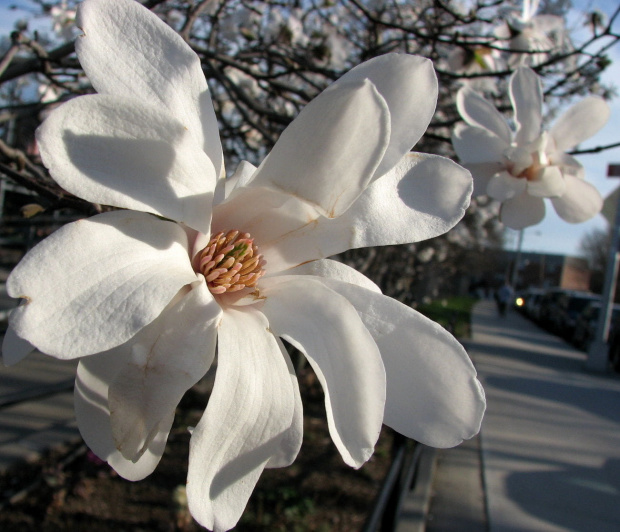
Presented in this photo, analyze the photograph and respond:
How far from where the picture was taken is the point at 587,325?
14273 millimetres

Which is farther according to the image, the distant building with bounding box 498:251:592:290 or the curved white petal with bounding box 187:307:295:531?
the distant building with bounding box 498:251:592:290

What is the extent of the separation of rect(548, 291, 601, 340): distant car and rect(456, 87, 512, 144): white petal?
1609 cm

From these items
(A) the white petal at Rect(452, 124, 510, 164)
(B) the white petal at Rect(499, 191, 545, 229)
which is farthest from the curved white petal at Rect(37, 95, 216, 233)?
(B) the white petal at Rect(499, 191, 545, 229)

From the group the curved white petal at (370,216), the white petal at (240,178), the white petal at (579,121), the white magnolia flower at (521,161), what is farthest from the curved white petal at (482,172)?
the white petal at (240,178)

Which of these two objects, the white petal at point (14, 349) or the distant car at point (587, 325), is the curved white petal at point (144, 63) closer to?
the white petal at point (14, 349)

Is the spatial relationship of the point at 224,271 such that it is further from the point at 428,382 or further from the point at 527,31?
the point at 527,31

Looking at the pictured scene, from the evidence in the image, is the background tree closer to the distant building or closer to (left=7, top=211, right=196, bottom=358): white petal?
(left=7, top=211, right=196, bottom=358): white petal

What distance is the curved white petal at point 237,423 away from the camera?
562 mm

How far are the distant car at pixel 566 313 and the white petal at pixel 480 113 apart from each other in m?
16.1

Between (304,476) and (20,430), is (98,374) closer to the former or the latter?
(304,476)

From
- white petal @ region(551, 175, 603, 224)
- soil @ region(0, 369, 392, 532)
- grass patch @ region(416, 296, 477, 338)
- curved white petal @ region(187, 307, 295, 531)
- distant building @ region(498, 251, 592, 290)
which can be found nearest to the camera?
curved white petal @ region(187, 307, 295, 531)

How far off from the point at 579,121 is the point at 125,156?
4.33ft

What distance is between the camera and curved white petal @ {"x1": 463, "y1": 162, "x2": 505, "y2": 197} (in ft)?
4.54

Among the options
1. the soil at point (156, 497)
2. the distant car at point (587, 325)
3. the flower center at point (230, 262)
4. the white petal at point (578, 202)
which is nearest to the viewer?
the flower center at point (230, 262)
